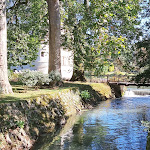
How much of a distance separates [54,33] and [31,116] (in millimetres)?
10331

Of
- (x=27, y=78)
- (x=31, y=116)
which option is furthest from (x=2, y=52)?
(x=31, y=116)

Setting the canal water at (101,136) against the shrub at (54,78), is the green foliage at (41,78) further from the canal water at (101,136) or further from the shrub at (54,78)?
the canal water at (101,136)

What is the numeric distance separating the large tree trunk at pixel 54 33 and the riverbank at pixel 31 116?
9.82 ft

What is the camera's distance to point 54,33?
20766 millimetres

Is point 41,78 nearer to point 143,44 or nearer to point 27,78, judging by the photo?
point 27,78

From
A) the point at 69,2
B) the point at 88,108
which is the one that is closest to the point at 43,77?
the point at 88,108

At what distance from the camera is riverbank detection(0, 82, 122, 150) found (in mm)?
9492

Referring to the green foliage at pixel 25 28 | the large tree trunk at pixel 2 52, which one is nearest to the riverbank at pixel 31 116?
the large tree trunk at pixel 2 52

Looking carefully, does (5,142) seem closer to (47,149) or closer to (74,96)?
(47,149)

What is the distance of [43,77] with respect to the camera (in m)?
18.5

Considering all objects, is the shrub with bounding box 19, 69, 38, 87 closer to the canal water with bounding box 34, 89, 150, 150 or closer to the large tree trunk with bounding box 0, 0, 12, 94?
the large tree trunk with bounding box 0, 0, 12, 94

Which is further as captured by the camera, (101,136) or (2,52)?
(2,52)

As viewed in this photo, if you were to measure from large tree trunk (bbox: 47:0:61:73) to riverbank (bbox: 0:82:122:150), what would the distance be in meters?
2.99

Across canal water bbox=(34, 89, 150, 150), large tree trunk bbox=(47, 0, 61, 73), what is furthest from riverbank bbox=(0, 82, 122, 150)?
large tree trunk bbox=(47, 0, 61, 73)
